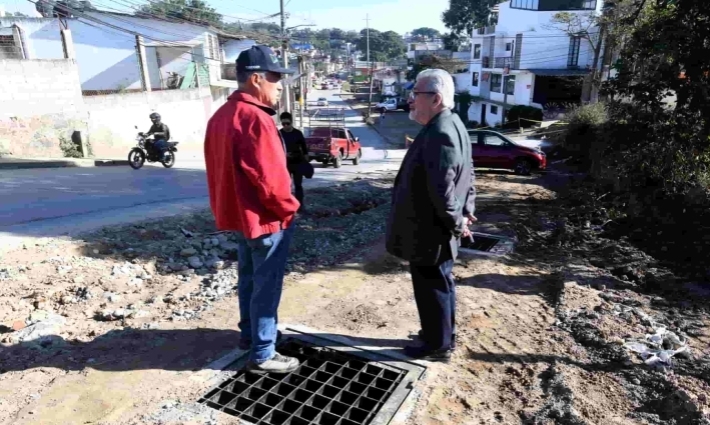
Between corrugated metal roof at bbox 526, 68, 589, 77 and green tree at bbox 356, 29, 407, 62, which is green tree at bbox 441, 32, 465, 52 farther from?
green tree at bbox 356, 29, 407, 62

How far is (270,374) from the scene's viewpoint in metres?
2.98

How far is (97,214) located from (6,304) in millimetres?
2881

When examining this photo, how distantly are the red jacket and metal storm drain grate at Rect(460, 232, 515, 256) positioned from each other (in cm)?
342

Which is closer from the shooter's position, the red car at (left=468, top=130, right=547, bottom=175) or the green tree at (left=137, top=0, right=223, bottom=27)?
the red car at (left=468, top=130, right=547, bottom=175)

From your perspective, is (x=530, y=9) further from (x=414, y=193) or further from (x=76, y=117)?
(x=414, y=193)

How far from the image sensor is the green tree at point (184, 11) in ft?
75.8

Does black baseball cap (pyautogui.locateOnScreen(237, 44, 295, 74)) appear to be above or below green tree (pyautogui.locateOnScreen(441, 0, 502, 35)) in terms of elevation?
below

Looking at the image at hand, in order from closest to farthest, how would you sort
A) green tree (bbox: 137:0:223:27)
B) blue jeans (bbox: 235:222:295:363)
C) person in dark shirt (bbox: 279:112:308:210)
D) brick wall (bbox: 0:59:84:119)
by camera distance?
blue jeans (bbox: 235:222:295:363) → person in dark shirt (bbox: 279:112:308:210) → brick wall (bbox: 0:59:84:119) → green tree (bbox: 137:0:223:27)

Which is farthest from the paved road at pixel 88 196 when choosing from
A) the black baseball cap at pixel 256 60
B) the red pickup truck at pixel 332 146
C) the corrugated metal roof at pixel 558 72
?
the corrugated metal roof at pixel 558 72

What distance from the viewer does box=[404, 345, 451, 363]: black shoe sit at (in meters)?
3.14

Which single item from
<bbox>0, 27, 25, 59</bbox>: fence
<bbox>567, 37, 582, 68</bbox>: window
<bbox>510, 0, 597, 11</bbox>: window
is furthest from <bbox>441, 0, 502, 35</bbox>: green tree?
<bbox>0, 27, 25, 59</bbox>: fence

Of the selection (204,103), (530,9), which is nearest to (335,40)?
(530,9)

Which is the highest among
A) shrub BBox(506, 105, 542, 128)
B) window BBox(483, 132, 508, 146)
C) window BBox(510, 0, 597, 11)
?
window BBox(510, 0, 597, 11)

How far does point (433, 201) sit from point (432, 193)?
5cm
